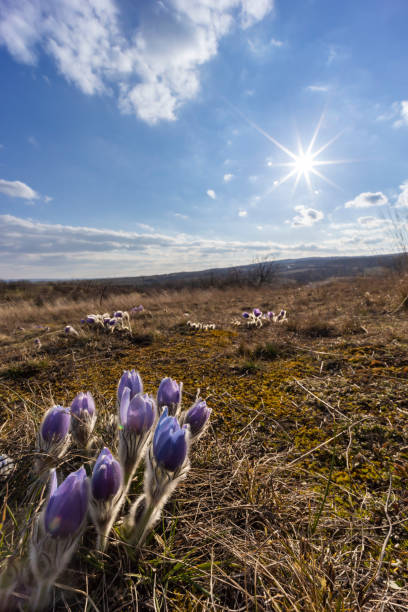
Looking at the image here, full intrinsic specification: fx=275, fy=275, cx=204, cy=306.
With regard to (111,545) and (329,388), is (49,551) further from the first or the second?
(329,388)

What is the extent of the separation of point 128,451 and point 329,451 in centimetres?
95

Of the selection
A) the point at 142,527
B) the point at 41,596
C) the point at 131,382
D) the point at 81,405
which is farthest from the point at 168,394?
the point at 41,596

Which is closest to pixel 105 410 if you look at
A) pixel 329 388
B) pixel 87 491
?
pixel 87 491

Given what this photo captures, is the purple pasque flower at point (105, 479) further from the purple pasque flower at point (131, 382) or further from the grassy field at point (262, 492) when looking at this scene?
the purple pasque flower at point (131, 382)

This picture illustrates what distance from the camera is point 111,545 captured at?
32.7 inches

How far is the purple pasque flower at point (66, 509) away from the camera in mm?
650

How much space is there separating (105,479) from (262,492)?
60 centimetres

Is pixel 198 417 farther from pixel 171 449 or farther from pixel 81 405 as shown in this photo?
pixel 81 405

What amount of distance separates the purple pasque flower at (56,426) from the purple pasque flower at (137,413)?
0.23 meters

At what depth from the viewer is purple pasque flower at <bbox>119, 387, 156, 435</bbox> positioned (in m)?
0.90

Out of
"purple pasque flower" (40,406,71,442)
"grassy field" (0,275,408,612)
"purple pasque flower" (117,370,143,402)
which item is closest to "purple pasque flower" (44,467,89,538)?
"grassy field" (0,275,408,612)

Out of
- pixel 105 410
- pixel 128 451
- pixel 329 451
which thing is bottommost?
pixel 329 451

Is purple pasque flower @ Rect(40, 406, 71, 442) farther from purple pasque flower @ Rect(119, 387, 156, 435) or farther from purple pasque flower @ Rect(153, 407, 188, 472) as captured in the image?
purple pasque flower @ Rect(153, 407, 188, 472)

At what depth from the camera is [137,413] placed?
2.98 feet
